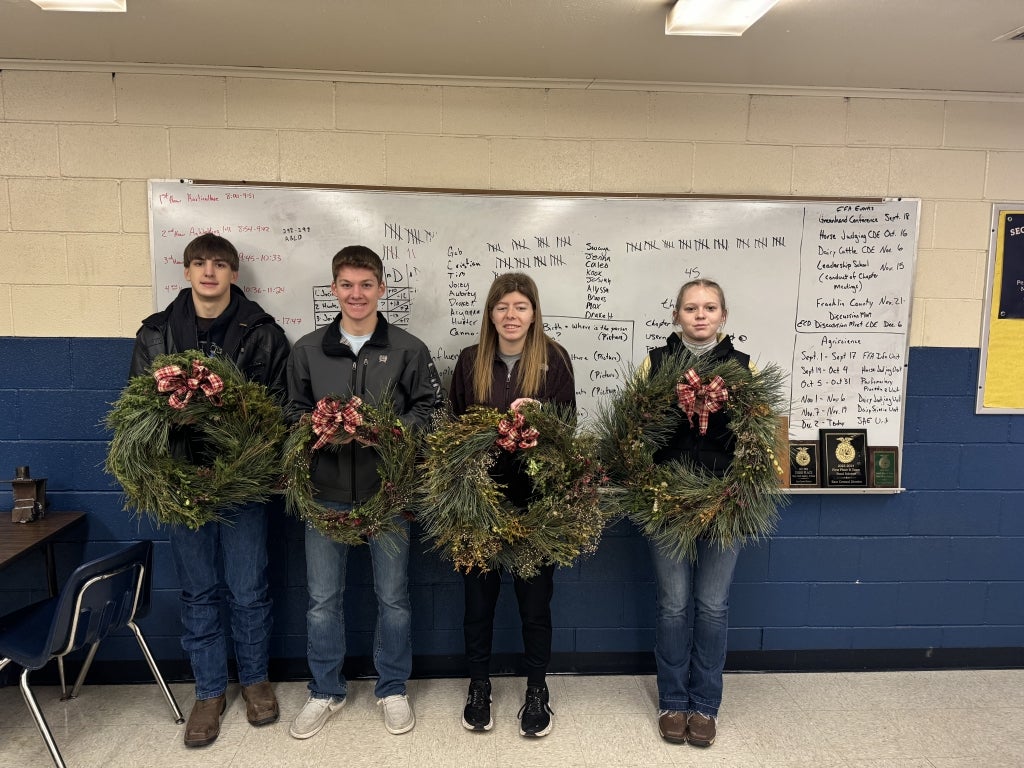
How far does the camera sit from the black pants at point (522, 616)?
2352 mm

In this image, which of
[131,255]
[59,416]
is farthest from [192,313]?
[59,416]

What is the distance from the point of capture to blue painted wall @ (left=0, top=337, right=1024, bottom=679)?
9.08ft

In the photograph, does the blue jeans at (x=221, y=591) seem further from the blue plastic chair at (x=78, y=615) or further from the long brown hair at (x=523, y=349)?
the long brown hair at (x=523, y=349)

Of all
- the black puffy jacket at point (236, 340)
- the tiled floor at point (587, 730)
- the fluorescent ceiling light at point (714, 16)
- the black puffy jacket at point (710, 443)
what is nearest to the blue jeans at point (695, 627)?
the tiled floor at point (587, 730)

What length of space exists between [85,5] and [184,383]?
4.01ft

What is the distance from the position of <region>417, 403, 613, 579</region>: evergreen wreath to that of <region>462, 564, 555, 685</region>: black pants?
0.18 meters

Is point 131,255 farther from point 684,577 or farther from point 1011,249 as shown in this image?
point 1011,249

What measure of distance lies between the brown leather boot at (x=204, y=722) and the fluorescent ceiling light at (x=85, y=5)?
2442 millimetres

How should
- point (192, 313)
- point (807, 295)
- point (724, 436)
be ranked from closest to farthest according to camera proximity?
point (724, 436) < point (192, 313) < point (807, 295)

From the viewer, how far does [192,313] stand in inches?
95.7

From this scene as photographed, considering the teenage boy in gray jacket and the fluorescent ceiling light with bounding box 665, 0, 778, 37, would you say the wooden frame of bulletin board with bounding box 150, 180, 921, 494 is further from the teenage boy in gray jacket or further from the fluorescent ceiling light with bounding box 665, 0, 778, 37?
the fluorescent ceiling light with bounding box 665, 0, 778, 37

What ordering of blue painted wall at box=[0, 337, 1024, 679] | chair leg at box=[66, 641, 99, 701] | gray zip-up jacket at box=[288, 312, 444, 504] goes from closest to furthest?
gray zip-up jacket at box=[288, 312, 444, 504] < chair leg at box=[66, 641, 99, 701] < blue painted wall at box=[0, 337, 1024, 679]

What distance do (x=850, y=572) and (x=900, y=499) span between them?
0.40 m

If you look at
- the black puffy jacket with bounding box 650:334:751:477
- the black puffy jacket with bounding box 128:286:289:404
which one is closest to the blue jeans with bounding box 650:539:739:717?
the black puffy jacket with bounding box 650:334:751:477
